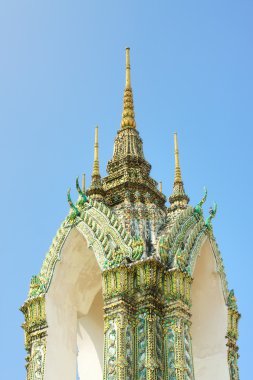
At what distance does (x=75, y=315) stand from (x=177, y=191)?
373 centimetres

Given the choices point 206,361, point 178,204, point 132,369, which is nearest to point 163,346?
point 132,369

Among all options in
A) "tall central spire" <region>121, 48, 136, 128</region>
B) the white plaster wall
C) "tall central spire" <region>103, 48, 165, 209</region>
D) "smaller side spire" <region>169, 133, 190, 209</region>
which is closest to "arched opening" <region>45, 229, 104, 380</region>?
the white plaster wall

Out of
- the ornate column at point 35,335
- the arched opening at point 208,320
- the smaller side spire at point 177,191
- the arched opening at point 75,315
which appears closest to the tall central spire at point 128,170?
the smaller side spire at point 177,191

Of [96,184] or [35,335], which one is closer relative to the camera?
[35,335]

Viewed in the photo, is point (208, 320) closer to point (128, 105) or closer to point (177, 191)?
point (177, 191)

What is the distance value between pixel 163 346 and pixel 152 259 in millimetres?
1375

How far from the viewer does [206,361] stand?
48.1 ft

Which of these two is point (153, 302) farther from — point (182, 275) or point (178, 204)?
point (178, 204)

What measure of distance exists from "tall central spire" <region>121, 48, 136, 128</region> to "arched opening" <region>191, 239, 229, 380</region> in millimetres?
3428

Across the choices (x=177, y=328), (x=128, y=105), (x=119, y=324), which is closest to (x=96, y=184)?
(x=128, y=105)

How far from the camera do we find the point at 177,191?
1722 cm

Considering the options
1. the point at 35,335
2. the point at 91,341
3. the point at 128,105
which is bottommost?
the point at 35,335

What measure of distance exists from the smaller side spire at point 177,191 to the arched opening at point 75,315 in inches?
101

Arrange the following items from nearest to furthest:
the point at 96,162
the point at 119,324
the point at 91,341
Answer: the point at 119,324 → the point at 91,341 → the point at 96,162
